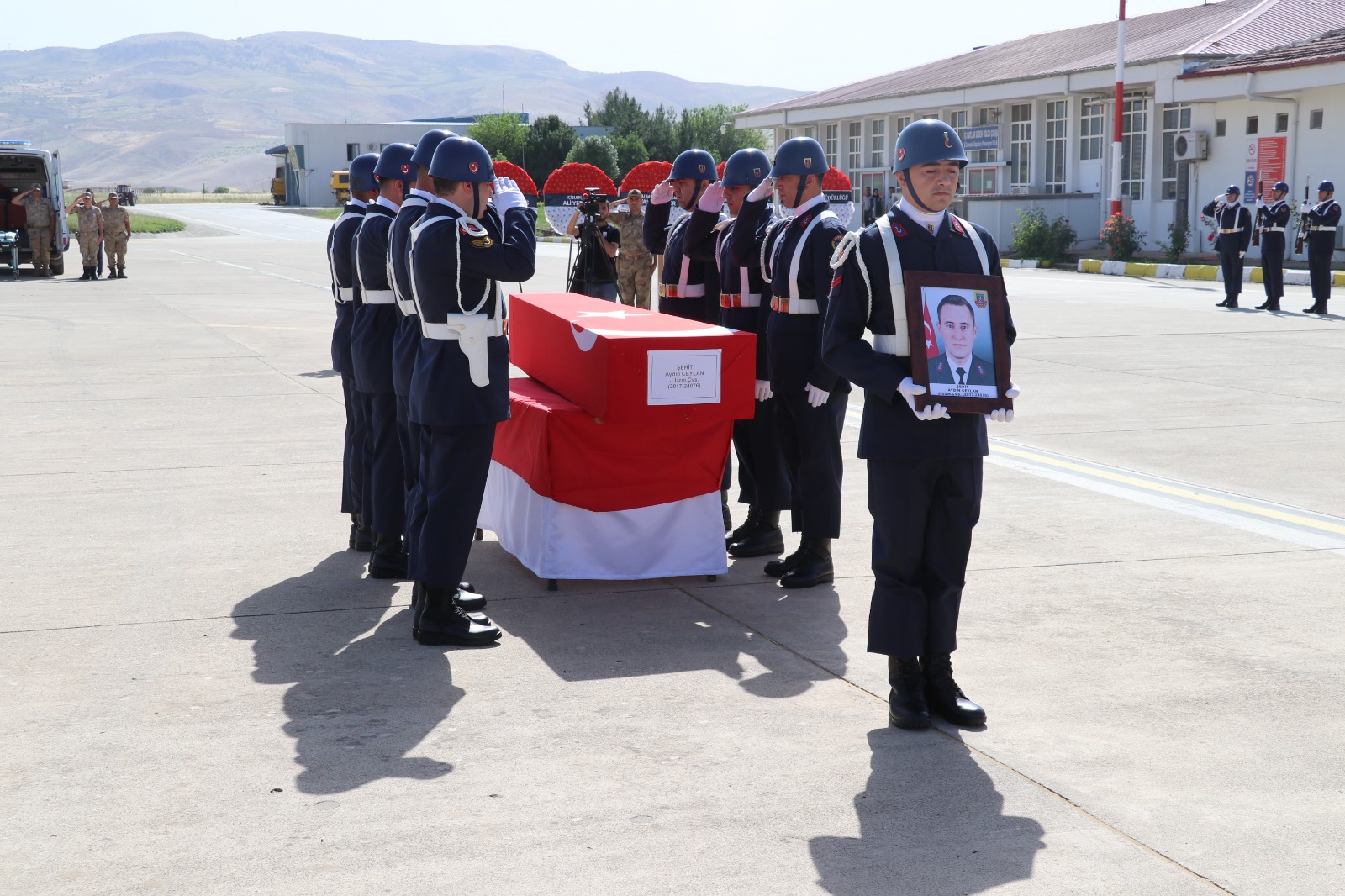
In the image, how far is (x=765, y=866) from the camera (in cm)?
359

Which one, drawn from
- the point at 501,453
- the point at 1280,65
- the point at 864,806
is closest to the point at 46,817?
the point at 864,806

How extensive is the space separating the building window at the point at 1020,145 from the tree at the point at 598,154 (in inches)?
1520

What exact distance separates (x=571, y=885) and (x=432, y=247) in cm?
277

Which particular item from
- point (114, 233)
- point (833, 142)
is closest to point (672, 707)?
point (114, 233)

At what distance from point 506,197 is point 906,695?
2491mm

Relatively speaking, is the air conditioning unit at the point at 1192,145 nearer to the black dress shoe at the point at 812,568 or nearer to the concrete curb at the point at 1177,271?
the concrete curb at the point at 1177,271

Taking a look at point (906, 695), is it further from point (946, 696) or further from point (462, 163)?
point (462, 163)

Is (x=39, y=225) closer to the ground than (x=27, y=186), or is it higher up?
closer to the ground

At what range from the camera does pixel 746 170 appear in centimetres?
726

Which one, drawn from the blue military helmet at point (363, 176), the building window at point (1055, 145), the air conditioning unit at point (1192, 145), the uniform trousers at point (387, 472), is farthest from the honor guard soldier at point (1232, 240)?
the building window at point (1055, 145)

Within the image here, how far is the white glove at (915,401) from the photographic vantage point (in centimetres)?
432

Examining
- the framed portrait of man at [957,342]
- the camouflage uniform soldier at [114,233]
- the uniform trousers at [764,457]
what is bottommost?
the uniform trousers at [764,457]

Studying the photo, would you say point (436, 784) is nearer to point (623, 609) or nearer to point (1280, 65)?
point (623, 609)

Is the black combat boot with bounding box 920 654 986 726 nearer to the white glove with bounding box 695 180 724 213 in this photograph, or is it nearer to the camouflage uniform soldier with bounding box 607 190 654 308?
the white glove with bounding box 695 180 724 213
